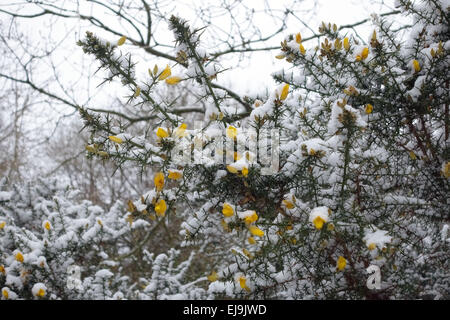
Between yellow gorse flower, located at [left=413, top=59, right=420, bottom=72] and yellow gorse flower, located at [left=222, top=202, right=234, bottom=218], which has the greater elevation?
yellow gorse flower, located at [left=413, top=59, right=420, bottom=72]

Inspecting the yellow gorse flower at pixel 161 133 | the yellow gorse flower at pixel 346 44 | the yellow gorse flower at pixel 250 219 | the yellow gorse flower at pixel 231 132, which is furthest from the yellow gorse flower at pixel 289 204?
the yellow gorse flower at pixel 346 44

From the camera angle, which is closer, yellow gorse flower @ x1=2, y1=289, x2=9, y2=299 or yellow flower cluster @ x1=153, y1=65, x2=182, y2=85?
yellow flower cluster @ x1=153, y1=65, x2=182, y2=85

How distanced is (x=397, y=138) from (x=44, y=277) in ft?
10.7

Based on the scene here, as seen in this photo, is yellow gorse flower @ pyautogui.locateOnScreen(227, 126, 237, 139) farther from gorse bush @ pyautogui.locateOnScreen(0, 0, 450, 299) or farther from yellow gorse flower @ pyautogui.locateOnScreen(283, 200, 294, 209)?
yellow gorse flower @ pyautogui.locateOnScreen(283, 200, 294, 209)

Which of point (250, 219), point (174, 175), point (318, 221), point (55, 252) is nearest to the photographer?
point (318, 221)

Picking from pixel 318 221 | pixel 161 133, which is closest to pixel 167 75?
pixel 161 133

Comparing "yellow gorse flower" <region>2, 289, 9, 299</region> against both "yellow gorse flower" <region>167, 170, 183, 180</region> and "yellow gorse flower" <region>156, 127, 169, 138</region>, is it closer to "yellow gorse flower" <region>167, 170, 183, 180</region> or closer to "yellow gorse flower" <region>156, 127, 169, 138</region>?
"yellow gorse flower" <region>167, 170, 183, 180</region>

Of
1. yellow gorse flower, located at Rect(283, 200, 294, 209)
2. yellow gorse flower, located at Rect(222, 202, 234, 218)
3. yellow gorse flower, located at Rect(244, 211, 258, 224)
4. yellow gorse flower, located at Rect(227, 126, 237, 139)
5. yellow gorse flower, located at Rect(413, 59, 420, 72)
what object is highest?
yellow gorse flower, located at Rect(413, 59, 420, 72)

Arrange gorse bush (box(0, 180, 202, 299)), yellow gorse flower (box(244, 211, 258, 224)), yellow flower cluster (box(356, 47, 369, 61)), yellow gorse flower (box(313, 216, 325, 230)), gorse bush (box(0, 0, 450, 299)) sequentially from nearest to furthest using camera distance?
1. yellow gorse flower (box(313, 216, 325, 230))
2. yellow gorse flower (box(244, 211, 258, 224))
3. gorse bush (box(0, 0, 450, 299))
4. yellow flower cluster (box(356, 47, 369, 61))
5. gorse bush (box(0, 180, 202, 299))

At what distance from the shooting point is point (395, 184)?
1.80 m

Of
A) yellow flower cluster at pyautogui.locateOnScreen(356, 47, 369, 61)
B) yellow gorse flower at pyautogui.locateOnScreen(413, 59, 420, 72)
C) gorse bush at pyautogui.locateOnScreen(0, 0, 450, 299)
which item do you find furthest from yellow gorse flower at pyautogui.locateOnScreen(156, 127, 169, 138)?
yellow gorse flower at pyautogui.locateOnScreen(413, 59, 420, 72)

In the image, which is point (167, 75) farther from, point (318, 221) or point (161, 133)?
point (318, 221)

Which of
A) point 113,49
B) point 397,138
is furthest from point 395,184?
point 113,49

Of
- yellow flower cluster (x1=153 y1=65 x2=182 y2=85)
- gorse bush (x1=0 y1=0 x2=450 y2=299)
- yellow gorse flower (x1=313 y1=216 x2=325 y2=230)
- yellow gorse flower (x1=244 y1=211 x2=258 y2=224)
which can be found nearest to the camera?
yellow gorse flower (x1=313 y1=216 x2=325 y2=230)
